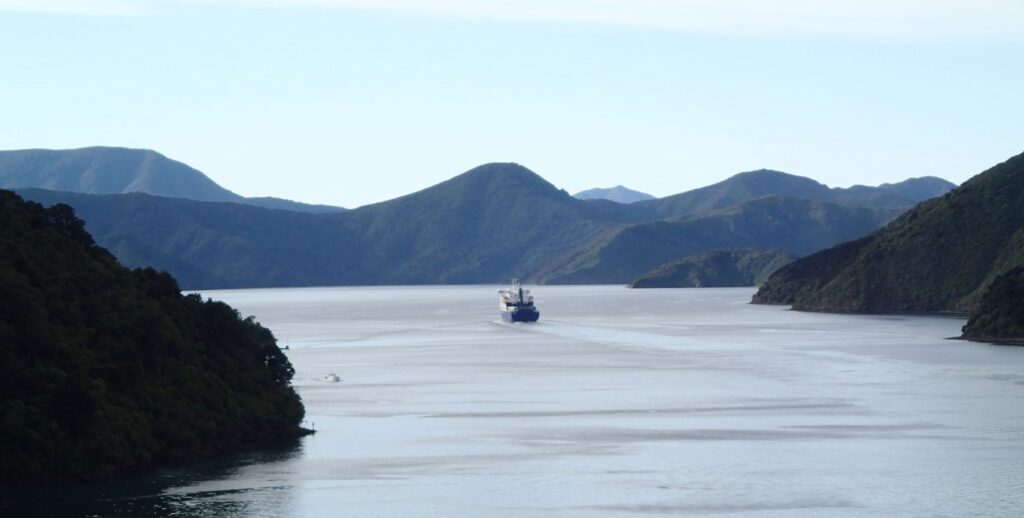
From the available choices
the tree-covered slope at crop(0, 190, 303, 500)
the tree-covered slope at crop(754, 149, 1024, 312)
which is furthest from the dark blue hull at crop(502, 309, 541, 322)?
the tree-covered slope at crop(0, 190, 303, 500)

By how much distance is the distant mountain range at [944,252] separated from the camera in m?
175

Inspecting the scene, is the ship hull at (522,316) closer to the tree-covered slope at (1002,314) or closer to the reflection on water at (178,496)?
the tree-covered slope at (1002,314)

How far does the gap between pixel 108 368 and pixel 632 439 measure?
21.6 m

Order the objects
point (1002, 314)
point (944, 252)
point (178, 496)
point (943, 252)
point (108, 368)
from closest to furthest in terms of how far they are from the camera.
→ point (178, 496) < point (108, 368) < point (1002, 314) < point (944, 252) < point (943, 252)

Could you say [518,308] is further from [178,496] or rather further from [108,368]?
→ [178,496]

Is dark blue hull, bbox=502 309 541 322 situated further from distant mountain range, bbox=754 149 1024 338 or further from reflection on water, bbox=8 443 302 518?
reflection on water, bbox=8 443 302 518

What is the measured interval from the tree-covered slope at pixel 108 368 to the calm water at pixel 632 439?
1341mm

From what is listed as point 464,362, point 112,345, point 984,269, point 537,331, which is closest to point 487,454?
point 112,345

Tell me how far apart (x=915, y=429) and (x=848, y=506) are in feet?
60.6

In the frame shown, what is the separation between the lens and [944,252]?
182m

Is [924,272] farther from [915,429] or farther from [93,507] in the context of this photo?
[93,507]

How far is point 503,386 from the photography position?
84.6 metres

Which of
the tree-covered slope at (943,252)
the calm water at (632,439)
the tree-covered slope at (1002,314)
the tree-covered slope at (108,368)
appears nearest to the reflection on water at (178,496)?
the calm water at (632,439)

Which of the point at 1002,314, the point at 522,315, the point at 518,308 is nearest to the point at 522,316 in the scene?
the point at 522,315
